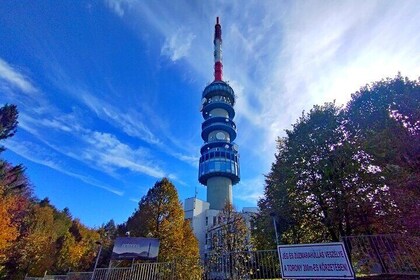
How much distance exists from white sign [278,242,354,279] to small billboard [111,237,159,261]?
13093 mm

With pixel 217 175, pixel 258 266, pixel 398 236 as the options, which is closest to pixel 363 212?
pixel 398 236

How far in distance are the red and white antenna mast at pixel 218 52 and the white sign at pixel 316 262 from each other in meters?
69.2

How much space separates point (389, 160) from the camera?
46.1ft

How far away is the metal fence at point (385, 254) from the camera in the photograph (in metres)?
9.13

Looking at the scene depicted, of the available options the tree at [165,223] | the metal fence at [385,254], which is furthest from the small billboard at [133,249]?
the metal fence at [385,254]

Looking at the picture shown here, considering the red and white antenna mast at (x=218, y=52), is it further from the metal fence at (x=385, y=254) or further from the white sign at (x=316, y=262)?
the white sign at (x=316, y=262)

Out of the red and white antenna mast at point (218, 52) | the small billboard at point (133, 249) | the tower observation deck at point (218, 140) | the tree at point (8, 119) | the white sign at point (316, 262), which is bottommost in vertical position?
the white sign at point (316, 262)

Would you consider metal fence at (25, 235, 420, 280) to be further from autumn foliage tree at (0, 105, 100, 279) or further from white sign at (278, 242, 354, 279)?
autumn foliage tree at (0, 105, 100, 279)

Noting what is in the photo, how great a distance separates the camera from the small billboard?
17672 mm

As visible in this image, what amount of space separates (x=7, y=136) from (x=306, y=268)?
34957mm

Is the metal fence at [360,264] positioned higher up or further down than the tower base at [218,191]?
further down

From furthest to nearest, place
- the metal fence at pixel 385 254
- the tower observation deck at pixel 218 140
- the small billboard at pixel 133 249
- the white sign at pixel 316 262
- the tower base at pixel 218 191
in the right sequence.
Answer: the tower observation deck at pixel 218 140
the tower base at pixel 218 191
the small billboard at pixel 133 249
the metal fence at pixel 385 254
the white sign at pixel 316 262

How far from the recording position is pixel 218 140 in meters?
65.1

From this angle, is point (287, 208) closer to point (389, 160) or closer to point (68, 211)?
point (389, 160)
